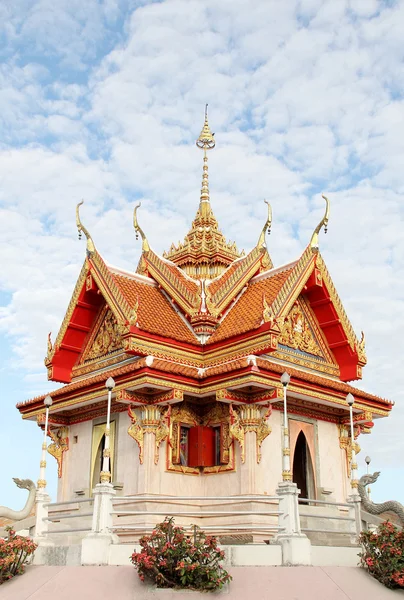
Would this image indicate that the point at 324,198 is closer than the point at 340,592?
No

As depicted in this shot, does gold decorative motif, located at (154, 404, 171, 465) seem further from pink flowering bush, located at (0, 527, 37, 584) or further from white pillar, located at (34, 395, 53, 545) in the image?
pink flowering bush, located at (0, 527, 37, 584)

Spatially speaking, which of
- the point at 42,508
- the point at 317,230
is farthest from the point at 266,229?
the point at 42,508

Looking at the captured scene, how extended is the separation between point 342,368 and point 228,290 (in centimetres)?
363

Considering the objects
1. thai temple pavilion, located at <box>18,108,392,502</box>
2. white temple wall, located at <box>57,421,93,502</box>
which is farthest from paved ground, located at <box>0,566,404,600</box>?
white temple wall, located at <box>57,421,93,502</box>

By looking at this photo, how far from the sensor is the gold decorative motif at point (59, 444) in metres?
17.9

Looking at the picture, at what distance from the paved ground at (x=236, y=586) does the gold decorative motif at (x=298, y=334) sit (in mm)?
6488

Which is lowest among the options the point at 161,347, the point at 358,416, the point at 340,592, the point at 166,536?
the point at 340,592

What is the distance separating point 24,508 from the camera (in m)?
18.2

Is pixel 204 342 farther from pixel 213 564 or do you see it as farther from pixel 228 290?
pixel 213 564

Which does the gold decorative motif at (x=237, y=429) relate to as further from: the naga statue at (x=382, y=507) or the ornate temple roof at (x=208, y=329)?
the naga statue at (x=382, y=507)

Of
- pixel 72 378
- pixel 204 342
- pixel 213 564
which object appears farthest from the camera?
pixel 72 378

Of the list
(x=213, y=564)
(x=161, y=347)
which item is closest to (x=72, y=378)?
(x=161, y=347)

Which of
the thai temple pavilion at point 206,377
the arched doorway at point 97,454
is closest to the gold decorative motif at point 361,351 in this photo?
the thai temple pavilion at point 206,377

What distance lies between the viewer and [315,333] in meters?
18.1
